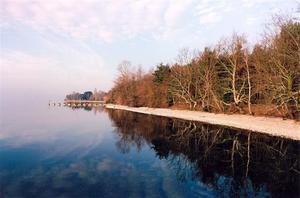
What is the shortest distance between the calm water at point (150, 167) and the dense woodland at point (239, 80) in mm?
8882

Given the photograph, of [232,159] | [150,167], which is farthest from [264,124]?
[150,167]

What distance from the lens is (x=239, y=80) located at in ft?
146

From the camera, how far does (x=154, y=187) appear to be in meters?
12.0

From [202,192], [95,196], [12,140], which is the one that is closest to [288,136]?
[202,192]

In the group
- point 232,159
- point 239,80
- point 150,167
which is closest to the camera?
point 150,167

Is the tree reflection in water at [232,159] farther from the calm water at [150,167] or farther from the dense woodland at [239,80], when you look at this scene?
the dense woodland at [239,80]

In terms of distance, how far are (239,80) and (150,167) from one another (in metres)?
32.9

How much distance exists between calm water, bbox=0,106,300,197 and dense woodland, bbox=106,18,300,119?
8.88 metres

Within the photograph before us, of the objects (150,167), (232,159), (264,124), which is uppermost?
(264,124)

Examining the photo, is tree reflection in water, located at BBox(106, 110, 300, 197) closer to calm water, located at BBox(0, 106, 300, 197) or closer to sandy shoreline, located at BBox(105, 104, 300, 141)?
calm water, located at BBox(0, 106, 300, 197)

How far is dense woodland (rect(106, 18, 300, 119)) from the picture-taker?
2911 centimetres

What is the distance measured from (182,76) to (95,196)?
50.5m

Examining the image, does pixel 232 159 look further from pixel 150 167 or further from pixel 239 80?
pixel 239 80

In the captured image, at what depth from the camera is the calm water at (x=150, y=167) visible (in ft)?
38.4
